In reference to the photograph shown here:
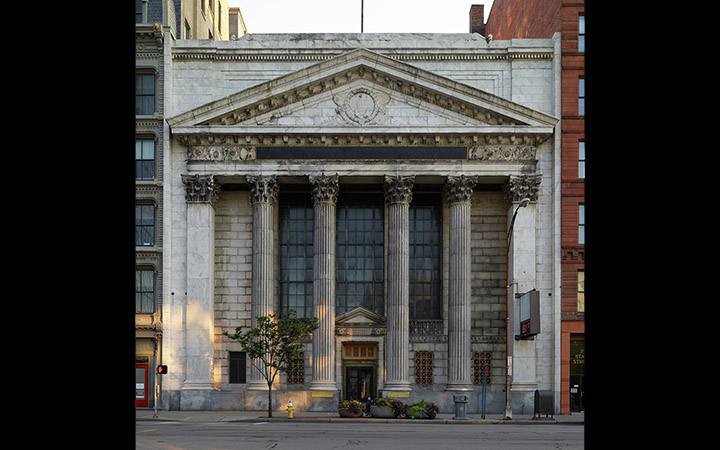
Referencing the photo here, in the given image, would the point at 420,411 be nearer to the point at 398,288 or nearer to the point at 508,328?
the point at 508,328

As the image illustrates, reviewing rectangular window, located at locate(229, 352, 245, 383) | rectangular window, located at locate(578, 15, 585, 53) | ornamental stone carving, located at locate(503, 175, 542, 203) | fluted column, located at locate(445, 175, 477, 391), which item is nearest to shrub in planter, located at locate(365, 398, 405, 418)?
fluted column, located at locate(445, 175, 477, 391)

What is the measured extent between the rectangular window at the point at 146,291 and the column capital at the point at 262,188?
6.87 metres

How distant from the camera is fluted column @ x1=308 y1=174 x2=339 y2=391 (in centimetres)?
4197

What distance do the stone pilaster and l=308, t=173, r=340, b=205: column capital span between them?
18.0ft

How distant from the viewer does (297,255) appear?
44.9 metres

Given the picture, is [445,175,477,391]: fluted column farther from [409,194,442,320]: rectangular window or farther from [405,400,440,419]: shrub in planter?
[405,400,440,419]: shrub in planter

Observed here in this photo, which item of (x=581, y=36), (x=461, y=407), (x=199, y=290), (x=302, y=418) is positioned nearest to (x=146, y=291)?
(x=199, y=290)

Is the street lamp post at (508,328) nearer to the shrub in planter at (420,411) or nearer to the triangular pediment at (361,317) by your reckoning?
the shrub in planter at (420,411)

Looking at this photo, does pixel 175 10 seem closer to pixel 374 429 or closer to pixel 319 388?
pixel 319 388

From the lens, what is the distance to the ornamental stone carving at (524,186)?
4216cm

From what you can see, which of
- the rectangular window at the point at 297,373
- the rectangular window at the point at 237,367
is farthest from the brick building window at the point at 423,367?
the rectangular window at the point at 237,367

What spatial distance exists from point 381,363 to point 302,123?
13651mm
